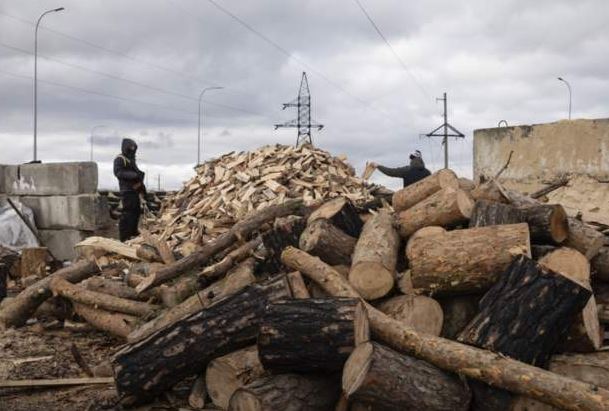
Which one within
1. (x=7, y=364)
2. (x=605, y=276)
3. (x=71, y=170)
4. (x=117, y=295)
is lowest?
(x=7, y=364)

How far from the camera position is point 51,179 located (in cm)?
1496

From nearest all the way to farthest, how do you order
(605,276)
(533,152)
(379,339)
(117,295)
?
(379,339) < (605,276) < (117,295) < (533,152)

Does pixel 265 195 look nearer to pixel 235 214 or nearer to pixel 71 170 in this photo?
pixel 235 214

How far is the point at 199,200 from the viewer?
48.1 ft

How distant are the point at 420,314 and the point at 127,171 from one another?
9.11m

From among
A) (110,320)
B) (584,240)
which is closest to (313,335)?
(584,240)

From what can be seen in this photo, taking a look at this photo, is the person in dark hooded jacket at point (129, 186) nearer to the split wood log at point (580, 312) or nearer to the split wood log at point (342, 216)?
the split wood log at point (342, 216)

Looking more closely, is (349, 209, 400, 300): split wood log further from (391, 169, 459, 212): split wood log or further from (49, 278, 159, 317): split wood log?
(49, 278, 159, 317): split wood log

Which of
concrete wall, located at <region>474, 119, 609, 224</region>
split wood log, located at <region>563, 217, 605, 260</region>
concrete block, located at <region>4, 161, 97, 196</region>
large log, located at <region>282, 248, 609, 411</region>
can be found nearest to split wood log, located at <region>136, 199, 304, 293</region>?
split wood log, located at <region>563, 217, 605, 260</region>

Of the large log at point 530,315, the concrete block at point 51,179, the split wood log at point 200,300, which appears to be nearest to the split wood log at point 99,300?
the split wood log at point 200,300

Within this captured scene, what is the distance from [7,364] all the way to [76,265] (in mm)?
2118

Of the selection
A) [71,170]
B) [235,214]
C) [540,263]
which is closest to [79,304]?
[235,214]

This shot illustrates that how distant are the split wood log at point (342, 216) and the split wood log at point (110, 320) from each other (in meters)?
2.53

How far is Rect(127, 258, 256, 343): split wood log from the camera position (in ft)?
23.2
